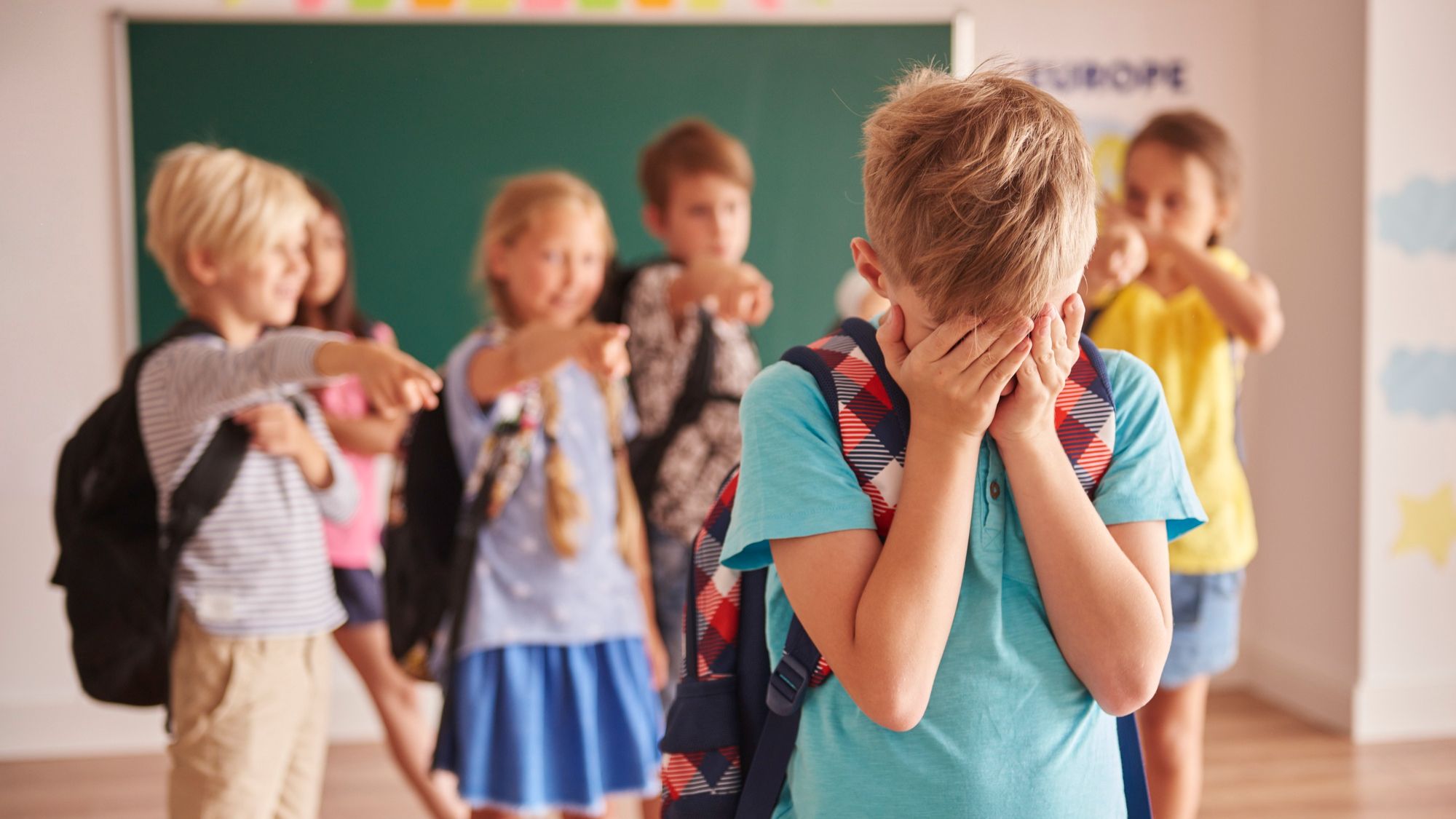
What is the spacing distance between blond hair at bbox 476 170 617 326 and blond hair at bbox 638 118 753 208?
0.28 m

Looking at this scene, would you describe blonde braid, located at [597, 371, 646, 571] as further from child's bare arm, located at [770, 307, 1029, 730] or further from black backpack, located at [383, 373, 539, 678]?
child's bare arm, located at [770, 307, 1029, 730]

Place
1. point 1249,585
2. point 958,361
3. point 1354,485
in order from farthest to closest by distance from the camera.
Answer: point 1249,585, point 1354,485, point 958,361

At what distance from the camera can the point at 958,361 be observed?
82 cm

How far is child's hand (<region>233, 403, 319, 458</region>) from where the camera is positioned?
5.31ft

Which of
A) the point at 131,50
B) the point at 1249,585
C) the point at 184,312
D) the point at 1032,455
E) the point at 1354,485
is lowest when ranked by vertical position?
the point at 1249,585

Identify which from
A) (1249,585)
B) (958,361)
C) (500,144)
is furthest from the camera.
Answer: (1249,585)

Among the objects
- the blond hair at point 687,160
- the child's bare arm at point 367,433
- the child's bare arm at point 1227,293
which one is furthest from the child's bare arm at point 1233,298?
the child's bare arm at point 367,433

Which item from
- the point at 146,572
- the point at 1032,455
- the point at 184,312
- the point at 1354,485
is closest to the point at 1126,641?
the point at 1032,455

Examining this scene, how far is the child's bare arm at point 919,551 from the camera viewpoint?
0.83 m

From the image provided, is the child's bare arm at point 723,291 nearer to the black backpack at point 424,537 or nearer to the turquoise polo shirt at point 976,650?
the black backpack at point 424,537

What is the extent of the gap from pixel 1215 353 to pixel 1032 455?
1347mm

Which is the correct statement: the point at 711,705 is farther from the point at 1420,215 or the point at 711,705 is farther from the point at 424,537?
the point at 1420,215

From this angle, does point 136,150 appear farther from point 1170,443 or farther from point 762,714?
point 1170,443

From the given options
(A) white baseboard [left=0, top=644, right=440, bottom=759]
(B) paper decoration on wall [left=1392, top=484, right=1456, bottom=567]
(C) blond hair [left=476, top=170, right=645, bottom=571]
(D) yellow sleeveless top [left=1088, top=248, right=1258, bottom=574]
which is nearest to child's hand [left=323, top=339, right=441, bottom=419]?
(C) blond hair [left=476, top=170, right=645, bottom=571]
